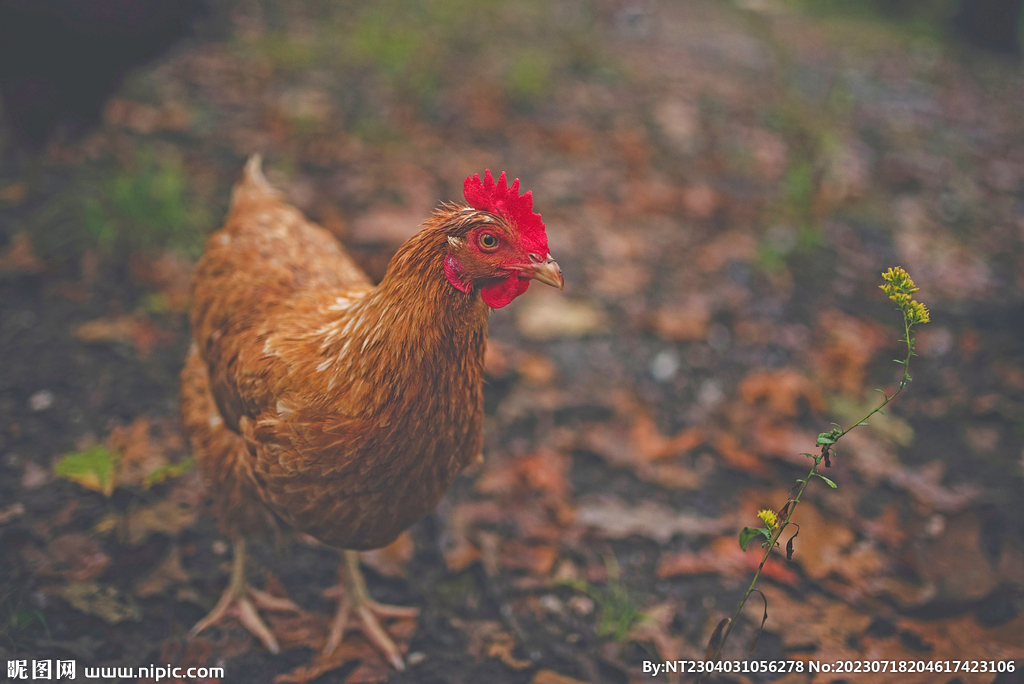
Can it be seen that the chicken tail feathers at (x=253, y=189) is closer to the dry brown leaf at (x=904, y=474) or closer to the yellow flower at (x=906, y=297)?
the yellow flower at (x=906, y=297)

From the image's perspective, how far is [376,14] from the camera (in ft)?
18.7

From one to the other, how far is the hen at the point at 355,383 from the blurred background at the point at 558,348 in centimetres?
33

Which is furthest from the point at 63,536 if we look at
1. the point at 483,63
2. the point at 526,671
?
the point at 483,63

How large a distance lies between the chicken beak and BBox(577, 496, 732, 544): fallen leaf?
144 cm

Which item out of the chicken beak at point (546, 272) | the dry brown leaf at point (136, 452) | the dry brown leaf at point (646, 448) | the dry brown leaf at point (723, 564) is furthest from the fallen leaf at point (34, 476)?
the dry brown leaf at point (723, 564)

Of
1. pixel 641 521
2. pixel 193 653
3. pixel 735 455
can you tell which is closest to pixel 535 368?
pixel 641 521

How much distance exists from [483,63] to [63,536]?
495 centimetres

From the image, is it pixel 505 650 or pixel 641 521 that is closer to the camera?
pixel 505 650

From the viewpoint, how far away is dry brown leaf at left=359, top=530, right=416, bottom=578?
249 centimetres

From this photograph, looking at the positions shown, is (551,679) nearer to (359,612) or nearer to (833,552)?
(359,612)

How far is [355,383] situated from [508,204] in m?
0.67

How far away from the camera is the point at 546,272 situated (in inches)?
62.8

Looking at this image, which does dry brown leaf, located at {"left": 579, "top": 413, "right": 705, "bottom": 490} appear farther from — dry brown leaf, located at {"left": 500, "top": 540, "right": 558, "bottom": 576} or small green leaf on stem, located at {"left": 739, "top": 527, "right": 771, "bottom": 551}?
small green leaf on stem, located at {"left": 739, "top": 527, "right": 771, "bottom": 551}

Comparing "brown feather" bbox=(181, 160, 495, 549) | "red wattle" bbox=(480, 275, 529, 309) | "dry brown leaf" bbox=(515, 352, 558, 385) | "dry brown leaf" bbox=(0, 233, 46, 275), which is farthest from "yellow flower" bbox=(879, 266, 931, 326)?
"dry brown leaf" bbox=(0, 233, 46, 275)
